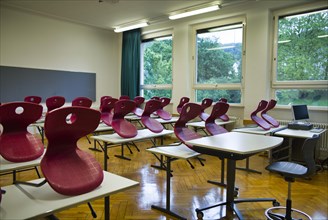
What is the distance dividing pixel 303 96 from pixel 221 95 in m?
1.80

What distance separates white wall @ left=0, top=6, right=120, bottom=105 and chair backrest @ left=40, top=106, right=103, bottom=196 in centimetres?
577

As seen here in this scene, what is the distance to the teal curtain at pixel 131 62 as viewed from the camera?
7746mm

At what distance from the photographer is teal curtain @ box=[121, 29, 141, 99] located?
25.4 ft

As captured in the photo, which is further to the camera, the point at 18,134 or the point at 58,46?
the point at 58,46

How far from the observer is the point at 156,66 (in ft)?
25.0

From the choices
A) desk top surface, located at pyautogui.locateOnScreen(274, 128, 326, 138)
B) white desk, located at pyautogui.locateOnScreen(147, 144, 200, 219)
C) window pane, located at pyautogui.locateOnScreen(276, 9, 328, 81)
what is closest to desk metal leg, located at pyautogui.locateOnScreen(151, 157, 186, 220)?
white desk, located at pyautogui.locateOnScreen(147, 144, 200, 219)

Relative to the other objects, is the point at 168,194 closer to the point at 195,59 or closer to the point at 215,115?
the point at 215,115

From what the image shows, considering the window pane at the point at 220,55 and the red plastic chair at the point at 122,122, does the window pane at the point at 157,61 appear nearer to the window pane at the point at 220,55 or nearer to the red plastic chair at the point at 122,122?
the window pane at the point at 220,55

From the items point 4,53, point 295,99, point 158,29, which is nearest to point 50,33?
point 4,53

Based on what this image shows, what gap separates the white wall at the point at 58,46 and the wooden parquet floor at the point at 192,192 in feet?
12.4

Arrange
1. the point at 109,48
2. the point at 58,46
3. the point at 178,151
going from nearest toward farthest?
1. the point at 178,151
2. the point at 58,46
3. the point at 109,48

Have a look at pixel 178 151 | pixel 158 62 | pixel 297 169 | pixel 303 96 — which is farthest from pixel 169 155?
pixel 158 62

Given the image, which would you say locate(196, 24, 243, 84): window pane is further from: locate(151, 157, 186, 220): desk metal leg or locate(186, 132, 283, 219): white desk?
locate(151, 157, 186, 220): desk metal leg

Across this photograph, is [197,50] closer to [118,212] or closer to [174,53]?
[174,53]
